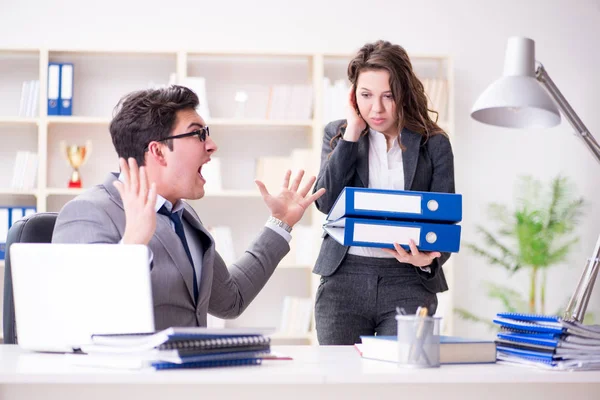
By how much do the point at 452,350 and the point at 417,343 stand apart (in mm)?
97

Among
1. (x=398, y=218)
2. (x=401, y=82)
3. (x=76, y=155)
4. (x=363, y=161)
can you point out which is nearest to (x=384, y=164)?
(x=363, y=161)

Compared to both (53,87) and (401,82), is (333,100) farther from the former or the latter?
(401,82)

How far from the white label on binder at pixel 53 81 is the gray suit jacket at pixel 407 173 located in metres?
2.73

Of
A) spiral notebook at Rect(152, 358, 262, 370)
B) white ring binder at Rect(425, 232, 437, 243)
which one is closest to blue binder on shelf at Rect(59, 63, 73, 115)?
white ring binder at Rect(425, 232, 437, 243)

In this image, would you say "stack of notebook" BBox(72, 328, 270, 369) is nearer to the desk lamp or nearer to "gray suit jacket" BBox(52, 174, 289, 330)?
"gray suit jacket" BBox(52, 174, 289, 330)

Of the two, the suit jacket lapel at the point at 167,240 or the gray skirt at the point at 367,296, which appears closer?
the suit jacket lapel at the point at 167,240

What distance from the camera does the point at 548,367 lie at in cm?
141

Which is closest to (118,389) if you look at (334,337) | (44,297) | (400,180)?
(44,297)

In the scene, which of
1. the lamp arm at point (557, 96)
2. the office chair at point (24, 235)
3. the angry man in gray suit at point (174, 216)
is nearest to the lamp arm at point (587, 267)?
the lamp arm at point (557, 96)

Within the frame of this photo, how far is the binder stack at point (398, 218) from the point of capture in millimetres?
1863

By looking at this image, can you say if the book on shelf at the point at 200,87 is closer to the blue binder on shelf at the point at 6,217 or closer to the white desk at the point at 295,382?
the blue binder on shelf at the point at 6,217

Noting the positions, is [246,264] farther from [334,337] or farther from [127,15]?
[127,15]

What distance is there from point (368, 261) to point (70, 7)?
11.0 ft

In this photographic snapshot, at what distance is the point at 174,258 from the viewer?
177 centimetres
